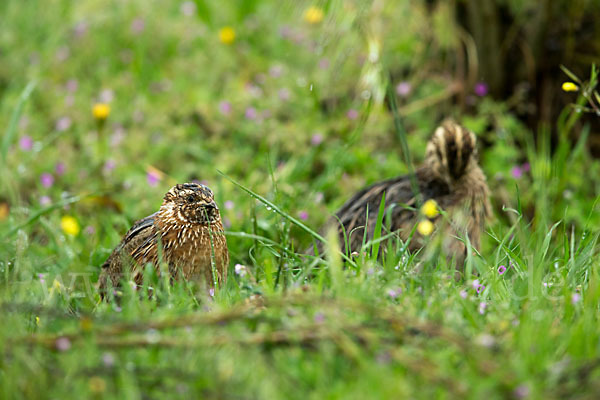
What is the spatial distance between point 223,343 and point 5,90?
711cm

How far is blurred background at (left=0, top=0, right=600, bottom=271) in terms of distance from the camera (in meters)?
6.32

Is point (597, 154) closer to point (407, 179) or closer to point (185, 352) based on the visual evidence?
point (407, 179)

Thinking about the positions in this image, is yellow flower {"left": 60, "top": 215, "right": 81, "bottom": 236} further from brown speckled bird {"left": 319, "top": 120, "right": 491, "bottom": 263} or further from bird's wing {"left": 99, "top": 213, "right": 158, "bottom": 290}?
brown speckled bird {"left": 319, "top": 120, "right": 491, "bottom": 263}

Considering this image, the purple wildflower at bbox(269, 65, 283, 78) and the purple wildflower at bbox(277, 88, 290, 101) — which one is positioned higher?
the purple wildflower at bbox(269, 65, 283, 78)

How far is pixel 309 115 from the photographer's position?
771 centimetres

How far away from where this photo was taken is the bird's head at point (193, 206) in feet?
14.9

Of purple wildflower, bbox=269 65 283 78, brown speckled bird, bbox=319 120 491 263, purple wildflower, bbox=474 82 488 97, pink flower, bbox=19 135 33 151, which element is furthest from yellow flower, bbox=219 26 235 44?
brown speckled bird, bbox=319 120 491 263

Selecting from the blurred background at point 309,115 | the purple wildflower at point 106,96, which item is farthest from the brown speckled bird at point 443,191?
the purple wildflower at point 106,96

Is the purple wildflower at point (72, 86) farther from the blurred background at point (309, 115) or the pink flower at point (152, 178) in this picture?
the pink flower at point (152, 178)

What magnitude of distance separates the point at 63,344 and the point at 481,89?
5.39 meters

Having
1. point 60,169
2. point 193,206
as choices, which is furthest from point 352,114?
point 193,206

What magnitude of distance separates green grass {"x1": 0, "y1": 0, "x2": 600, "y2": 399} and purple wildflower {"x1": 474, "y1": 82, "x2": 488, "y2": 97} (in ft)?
0.49

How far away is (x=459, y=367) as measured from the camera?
2.58 m

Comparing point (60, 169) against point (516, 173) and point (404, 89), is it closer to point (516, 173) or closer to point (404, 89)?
point (404, 89)
